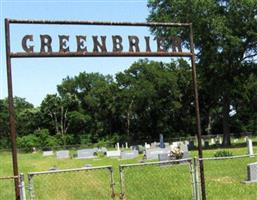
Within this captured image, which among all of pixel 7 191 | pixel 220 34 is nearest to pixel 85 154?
pixel 220 34

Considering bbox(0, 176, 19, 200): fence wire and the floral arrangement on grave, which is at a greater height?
the floral arrangement on grave

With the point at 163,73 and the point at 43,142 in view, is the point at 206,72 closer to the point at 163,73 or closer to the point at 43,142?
the point at 163,73

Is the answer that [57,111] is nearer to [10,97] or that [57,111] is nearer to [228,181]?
[228,181]

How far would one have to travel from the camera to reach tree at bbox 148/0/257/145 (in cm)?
4672

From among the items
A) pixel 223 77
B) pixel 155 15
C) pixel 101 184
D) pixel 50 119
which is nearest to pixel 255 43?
pixel 223 77

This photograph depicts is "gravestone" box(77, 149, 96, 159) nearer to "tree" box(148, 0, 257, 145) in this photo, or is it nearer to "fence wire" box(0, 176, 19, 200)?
"tree" box(148, 0, 257, 145)

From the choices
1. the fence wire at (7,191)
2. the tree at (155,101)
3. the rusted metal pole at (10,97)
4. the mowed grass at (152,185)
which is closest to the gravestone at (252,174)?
Result: the mowed grass at (152,185)

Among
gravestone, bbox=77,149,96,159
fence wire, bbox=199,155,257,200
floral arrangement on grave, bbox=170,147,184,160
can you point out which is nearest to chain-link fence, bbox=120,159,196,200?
fence wire, bbox=199,155,257,200

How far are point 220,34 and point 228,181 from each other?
31185 mm

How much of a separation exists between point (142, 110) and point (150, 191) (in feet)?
247

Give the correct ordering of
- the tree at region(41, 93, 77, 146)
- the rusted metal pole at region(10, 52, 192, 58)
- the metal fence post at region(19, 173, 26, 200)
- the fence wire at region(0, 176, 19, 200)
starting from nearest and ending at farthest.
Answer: the metal fence post at region(19, 173, 26, 200), the rusted metal pole at region(10, 52, 192, 58), the fence wire at region(0, 176, 19, 200), the tree at region(41, 93, 77, 146)

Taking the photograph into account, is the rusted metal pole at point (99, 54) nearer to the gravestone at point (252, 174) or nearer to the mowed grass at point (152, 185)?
the mowed grass at point (152, 185)

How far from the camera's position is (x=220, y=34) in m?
46.9

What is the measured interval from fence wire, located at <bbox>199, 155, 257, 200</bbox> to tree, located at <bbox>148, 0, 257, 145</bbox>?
961 inches
